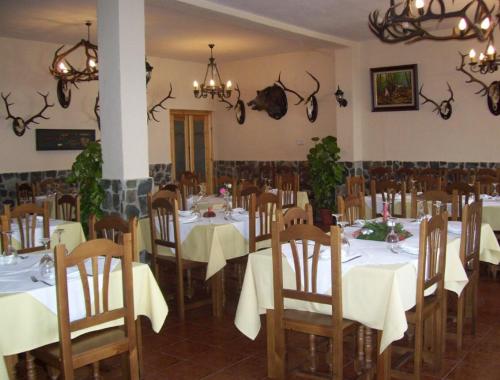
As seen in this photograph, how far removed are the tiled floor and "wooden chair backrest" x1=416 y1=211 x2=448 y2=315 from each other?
611 millimetres

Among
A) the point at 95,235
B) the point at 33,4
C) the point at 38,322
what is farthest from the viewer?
the point at 33,4

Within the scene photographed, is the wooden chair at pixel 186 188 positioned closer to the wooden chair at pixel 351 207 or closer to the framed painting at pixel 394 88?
the wooden chair at pixel 351 207

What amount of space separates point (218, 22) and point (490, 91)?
4.08 metres

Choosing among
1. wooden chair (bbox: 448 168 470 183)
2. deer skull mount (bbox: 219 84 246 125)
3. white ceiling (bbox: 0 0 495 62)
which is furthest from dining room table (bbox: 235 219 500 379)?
deer skull mount (bbox: 219 84 246 125)

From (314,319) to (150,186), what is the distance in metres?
3.10

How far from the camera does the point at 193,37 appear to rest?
355 inches

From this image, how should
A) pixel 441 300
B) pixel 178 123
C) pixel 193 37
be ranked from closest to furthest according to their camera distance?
pixel 441 300 → pixel 193 37 → pixel 178 123

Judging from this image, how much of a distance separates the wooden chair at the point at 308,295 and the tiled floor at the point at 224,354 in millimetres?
509

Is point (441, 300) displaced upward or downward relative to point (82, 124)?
downward

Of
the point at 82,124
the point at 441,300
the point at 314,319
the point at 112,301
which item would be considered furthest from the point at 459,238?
the point at 82,124

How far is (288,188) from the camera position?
818 cm

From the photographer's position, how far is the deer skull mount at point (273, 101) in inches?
428

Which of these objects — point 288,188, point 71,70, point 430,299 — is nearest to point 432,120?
point 288,188

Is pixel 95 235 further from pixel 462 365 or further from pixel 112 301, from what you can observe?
pixel 462 365
